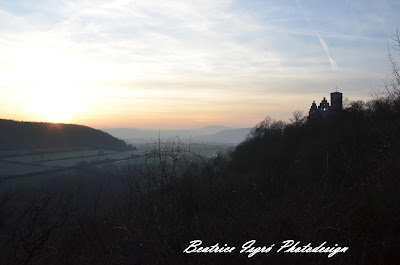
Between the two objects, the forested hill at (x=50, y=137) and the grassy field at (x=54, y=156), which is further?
the forested hill at (x=50, y=137)

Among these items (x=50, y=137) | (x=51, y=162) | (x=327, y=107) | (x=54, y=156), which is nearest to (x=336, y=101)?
(x=327, y=107)

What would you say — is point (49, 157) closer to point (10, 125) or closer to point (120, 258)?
point (10, 125)

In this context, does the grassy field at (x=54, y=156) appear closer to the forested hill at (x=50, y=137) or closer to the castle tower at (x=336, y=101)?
the forested hill at (x=50, y=137)

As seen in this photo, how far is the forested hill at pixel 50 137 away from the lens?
3316 cm

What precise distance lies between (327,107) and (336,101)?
5.61 meters

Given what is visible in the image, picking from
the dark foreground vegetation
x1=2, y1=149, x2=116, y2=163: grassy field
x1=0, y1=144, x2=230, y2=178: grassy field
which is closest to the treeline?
the dark foreground vegetation

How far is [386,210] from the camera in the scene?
5715 mm

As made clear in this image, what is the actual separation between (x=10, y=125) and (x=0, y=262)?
1286 inches

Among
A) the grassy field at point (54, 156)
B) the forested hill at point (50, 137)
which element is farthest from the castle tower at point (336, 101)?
the grassy field at point (54, 156)

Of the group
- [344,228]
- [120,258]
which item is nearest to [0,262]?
[120,258]

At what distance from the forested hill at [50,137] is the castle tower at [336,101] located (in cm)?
2459

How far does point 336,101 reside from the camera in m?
39.2

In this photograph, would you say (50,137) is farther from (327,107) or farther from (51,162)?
(327,107)

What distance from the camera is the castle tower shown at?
36.9 m
